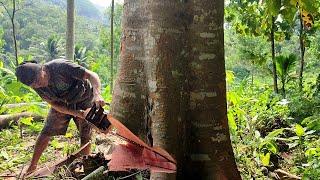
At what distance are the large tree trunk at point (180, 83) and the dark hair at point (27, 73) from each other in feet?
3.43

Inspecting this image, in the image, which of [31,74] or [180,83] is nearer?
→ [180,83]

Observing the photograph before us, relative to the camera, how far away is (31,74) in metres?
3.40

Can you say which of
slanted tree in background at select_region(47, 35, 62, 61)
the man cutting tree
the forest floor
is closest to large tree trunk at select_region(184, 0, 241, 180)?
the forest floor

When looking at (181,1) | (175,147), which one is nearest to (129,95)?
(175,147)

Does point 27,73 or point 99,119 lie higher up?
point 27,73

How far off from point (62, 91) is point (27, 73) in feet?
1.69

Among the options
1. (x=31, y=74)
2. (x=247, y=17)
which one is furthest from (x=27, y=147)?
(x=247, y=17)

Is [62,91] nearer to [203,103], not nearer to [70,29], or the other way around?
[203,103]

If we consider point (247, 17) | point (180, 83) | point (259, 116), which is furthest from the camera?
point (247, 17)

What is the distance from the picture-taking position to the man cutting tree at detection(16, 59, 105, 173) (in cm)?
360

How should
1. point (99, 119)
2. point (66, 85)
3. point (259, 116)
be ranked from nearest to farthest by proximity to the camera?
point (99, 119) → point (66, 85) → point (259, 116)

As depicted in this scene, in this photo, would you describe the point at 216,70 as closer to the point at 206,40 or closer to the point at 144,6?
the point at 206,40

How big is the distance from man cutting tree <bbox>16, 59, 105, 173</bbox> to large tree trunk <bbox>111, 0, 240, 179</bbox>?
96 centimetres

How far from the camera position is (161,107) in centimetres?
250
